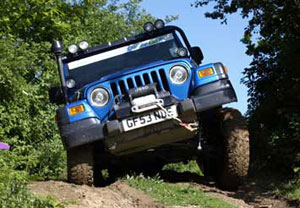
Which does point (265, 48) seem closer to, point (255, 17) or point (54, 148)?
point (255, 17)

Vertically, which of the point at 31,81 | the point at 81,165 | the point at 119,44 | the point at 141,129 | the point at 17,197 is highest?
the point at 31,81

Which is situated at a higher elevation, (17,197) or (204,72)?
(204,72)

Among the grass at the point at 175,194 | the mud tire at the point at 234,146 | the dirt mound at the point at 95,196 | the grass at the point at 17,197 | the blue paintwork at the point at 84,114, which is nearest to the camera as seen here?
the grass at the point at 17,197

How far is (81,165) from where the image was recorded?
657 cm

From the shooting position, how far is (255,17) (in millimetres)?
9898

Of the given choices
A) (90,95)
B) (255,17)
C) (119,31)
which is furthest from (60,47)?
(119,31)

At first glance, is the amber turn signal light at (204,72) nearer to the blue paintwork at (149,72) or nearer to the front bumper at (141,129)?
the blue paintwork at (149,72)

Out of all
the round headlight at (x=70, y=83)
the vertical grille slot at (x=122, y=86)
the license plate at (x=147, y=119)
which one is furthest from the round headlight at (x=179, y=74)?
the round headlight at (x=70, y=83)

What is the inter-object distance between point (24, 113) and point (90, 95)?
325 cm

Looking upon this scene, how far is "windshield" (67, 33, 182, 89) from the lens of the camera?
300 inches

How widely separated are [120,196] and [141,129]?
103cm

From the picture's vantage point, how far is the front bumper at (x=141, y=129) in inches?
251

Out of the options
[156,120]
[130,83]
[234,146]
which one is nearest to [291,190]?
[234,146]

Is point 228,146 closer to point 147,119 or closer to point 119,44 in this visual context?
point 147,119
